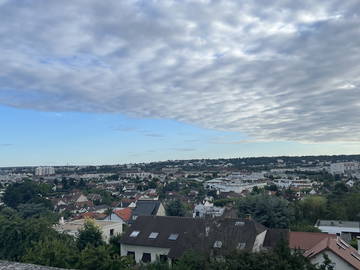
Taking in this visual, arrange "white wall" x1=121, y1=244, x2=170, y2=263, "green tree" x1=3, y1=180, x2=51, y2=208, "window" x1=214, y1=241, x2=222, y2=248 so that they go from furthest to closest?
"green tree" x1=3, y1=180, x2=51, y2=208, "white wall" x1=121, y1=244, x2=170, y2=263, "window" x1=214, y1=241, x2=222, y2=248

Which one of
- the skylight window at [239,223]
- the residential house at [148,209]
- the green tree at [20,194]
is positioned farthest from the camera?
the green tree at [20,194]

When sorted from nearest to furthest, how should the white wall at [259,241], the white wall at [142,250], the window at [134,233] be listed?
the white wall at [259,241] < the white wall at [142,250] < the window at [134,233]

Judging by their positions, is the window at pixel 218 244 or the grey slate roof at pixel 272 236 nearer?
the window at pixel 218 244

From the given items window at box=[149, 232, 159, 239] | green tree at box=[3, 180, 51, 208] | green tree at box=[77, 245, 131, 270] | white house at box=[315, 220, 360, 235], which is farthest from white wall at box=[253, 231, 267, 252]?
green tree at box=[3, 180, 51, 208]

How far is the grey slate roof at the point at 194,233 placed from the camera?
2161 centimetres

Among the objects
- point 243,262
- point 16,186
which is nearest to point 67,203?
point 16,186

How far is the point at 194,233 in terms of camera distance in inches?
902

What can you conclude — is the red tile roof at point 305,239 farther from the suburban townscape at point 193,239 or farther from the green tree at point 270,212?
the green tree at point 270,212

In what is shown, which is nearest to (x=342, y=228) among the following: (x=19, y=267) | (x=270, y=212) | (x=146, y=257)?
(x=270, y=212)

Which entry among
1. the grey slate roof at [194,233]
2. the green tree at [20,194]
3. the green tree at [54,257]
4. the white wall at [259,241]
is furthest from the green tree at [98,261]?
the green tree at [20,194]

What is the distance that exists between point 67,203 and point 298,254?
64779 mm

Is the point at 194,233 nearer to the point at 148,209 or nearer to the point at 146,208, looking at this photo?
the point at 148,209

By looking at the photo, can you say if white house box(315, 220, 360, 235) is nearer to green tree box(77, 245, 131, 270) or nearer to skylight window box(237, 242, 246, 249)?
skylight window box(237, 242, 246, 249)

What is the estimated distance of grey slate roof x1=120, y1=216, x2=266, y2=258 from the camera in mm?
21609
